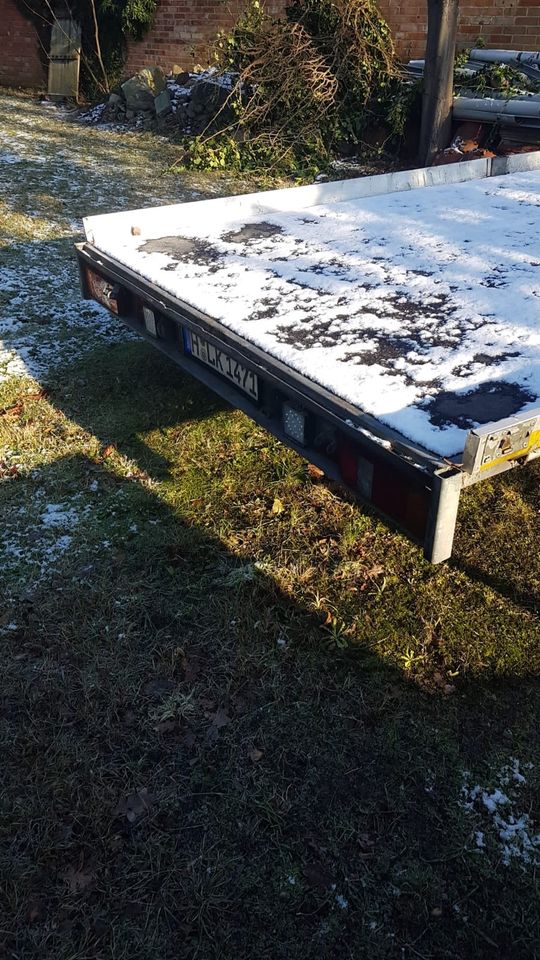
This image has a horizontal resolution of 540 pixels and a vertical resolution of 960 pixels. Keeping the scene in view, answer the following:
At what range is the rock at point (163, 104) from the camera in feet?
36.0

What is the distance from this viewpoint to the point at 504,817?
2051mm

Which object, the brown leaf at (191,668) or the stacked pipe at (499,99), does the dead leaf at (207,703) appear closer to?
the brown leaf at (191,668)

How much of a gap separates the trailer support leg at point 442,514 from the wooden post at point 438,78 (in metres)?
8.32

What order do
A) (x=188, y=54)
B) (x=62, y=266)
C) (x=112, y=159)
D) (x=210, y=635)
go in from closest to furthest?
1. (x=210, y=635)
2. (x=62, y=266)
3. (x=112, y=159)
4. (x=188, y=54)

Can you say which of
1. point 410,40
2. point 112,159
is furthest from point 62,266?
point 410,40

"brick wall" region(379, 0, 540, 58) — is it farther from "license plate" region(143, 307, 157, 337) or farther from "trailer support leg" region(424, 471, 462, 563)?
"trailer support leg" region(424, 471, 462, 563)

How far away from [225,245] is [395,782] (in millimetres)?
2630

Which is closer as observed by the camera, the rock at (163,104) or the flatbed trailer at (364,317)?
the flatbed trailer at (364,317)

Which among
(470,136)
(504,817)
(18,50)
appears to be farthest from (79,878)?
(18,50)

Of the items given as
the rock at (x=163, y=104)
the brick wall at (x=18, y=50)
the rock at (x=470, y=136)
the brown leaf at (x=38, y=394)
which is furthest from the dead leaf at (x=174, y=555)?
the brick wall at (x=18, y=50)

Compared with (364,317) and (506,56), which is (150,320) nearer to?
(364,317)

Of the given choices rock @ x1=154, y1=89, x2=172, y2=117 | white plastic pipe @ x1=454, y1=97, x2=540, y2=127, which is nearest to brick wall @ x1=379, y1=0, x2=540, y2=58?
white plastic pipe @ x1=454, y1=97, x2=540, y2=127

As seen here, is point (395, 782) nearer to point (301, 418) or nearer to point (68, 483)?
point (301, 418)

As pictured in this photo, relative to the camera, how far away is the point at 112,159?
9414 millimetres
